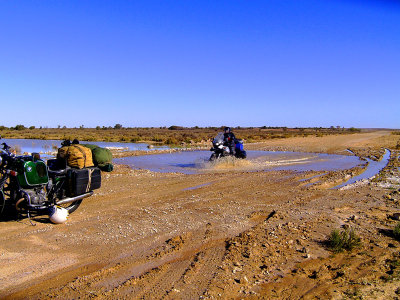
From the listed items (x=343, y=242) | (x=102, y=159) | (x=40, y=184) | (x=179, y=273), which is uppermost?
(x=102, y=159)

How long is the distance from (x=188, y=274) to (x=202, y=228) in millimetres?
2082

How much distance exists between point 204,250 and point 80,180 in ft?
9.75

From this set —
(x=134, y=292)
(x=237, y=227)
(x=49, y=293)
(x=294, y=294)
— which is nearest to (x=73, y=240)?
(x=49, y=293)

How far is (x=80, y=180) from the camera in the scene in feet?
23.5

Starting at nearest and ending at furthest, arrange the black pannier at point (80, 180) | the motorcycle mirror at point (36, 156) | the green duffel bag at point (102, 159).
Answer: the motorcycle mirror at point (36, 156) < the black pannier at point (80, 180) < the green duffel bag at point (102, 159)

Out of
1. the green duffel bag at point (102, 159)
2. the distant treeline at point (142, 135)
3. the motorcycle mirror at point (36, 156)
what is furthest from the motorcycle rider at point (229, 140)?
the distant treeline at point (142, 135)

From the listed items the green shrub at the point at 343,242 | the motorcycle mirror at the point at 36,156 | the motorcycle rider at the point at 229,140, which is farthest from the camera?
the motorcycle rider at the point at 229,140

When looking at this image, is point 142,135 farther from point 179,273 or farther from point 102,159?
point 179,273

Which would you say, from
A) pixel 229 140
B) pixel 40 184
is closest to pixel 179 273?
pixel 40 184

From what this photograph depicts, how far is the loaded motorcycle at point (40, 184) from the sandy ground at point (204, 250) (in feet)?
1.16

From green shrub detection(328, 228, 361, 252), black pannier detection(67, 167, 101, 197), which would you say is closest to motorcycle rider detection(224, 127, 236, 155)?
black pannier detection(67, 167, 101, 197)

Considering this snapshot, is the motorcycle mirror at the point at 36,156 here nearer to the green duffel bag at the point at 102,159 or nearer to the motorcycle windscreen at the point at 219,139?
the green duffel bag at the point at 102,159

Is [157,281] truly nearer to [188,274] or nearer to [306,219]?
[188,274]

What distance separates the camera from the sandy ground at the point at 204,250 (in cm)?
444
